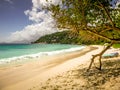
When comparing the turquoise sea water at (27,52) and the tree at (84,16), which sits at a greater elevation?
the tree at (84,16)

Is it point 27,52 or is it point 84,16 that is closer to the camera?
point 84,16

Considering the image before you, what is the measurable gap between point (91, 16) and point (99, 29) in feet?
3.27

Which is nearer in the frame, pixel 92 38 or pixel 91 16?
pixel 91 16

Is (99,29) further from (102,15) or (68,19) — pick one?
(68,19)

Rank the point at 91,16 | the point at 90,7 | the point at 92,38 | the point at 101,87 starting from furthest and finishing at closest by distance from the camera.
Result: the point at 92,38 < the point at 91,16 < the point at 90,7 < the point at 101,87

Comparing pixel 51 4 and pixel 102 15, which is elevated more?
pixel 51 4

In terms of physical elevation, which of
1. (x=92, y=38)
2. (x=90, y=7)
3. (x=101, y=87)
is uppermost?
(x=90, y=7)

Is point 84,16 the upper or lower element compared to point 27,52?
upper

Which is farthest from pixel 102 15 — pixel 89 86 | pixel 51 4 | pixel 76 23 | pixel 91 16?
pixel 89 86

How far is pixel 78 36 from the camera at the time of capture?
1267cm

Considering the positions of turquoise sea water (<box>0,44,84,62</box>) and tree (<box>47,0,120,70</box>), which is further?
turquoise sea water (<box>0,44,84,62</box>)

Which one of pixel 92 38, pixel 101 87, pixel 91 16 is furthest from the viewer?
pixel 92 38

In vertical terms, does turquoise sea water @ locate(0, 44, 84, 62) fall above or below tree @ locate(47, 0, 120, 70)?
below

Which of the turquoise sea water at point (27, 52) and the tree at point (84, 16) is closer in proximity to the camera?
the tree at point (84, 16)
